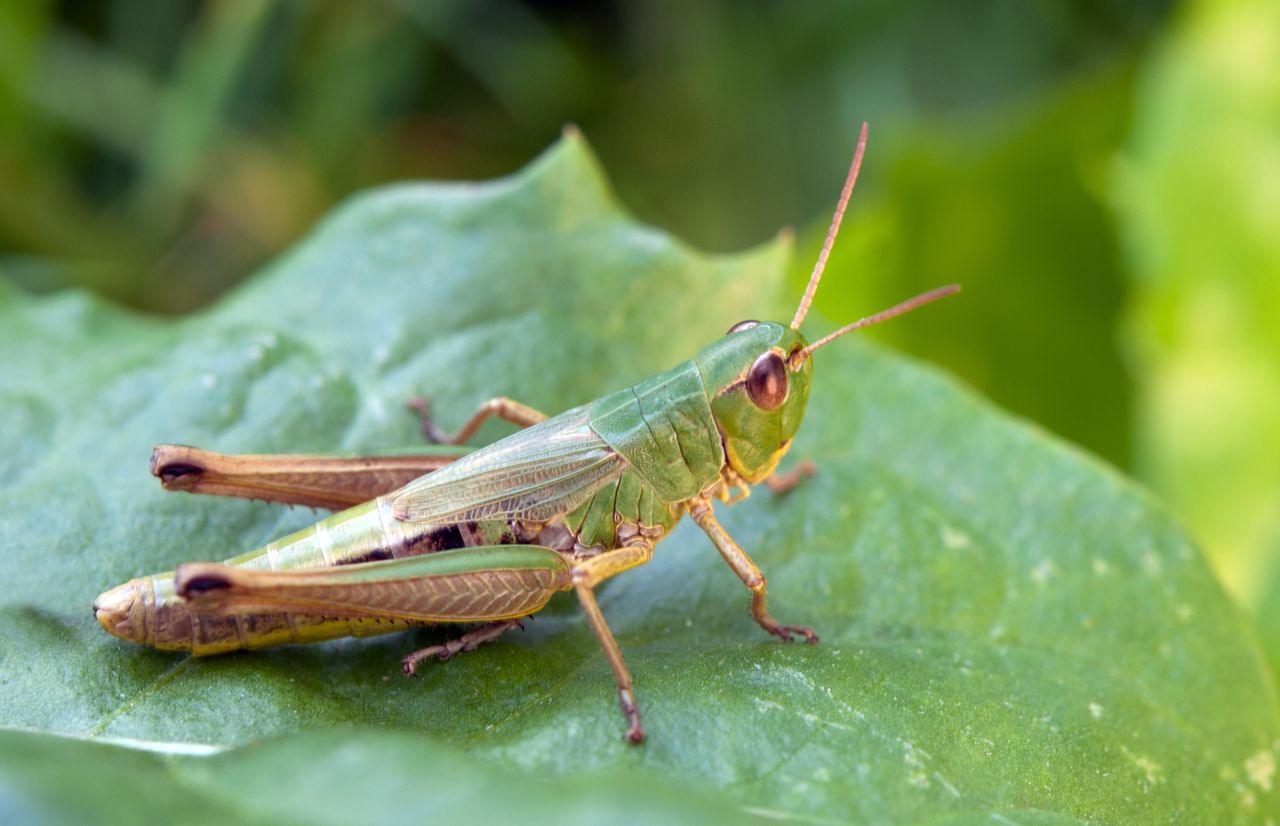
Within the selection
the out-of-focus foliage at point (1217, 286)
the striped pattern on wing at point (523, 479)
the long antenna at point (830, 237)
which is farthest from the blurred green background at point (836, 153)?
the striped pattern on wing at point (523, 479)

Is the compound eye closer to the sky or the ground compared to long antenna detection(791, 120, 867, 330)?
closer to the ground

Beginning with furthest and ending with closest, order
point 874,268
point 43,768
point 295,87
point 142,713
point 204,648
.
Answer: point 295,87 < point 874,268 < point 204,648 < point 142,713 < point 43,768

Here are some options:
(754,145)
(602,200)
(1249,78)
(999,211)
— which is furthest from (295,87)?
(1249,78)

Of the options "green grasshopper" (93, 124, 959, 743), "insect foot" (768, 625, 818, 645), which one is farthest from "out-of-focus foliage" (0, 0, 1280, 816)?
"insect foot" (768, 625, 818, 645)

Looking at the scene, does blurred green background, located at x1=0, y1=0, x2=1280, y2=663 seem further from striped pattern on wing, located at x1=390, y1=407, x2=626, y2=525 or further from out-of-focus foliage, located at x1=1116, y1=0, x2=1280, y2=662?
striped pattern on wing, located at x1=390, y1=407, x2=626, y2=525

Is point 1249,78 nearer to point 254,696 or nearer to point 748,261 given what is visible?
point 748,261

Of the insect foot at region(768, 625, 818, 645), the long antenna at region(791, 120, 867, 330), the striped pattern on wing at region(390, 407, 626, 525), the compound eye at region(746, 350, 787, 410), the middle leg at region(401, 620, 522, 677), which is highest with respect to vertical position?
the long antenna at region(791, 120, 867, 330)
